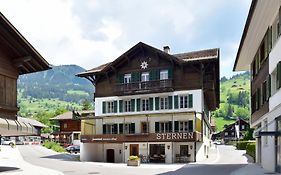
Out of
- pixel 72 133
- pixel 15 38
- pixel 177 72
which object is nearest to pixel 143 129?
pixel 177 72

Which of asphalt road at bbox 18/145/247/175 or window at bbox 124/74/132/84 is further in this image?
window at bbox 124/74/132/84

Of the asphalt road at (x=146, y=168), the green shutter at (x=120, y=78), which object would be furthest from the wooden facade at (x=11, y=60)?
the green shutter at (x=120, y=78)

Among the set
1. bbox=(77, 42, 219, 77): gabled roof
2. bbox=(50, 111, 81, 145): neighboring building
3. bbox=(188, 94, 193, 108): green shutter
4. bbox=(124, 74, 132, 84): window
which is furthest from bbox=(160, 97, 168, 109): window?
bbox=(50, 111, 81, 145): neighboring building

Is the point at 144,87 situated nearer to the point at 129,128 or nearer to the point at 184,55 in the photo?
the point at 129,128

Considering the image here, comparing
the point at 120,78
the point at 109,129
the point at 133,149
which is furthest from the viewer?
the point at 120,78

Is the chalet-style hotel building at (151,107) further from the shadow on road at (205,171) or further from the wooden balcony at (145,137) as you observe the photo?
the shadow on road at (205,171)

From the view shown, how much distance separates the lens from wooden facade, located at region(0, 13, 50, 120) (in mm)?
17422

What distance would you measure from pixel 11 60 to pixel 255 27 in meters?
16.2

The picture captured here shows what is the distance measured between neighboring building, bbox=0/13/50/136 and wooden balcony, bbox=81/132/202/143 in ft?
79.6

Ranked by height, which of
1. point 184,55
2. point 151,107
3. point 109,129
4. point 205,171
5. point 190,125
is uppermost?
point 184,55

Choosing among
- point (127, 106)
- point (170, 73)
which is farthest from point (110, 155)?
point (170, 73)

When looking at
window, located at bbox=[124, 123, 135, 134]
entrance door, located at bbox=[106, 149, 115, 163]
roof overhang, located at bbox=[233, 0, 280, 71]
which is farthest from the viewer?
entrance door, located at bbox=[106, 149, 115, 163]

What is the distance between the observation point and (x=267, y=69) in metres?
26.7

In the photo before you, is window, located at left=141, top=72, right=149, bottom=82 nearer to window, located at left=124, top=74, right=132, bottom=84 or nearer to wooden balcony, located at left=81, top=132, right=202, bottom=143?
window, located at left=124, top=74, right=132, bottom=84
